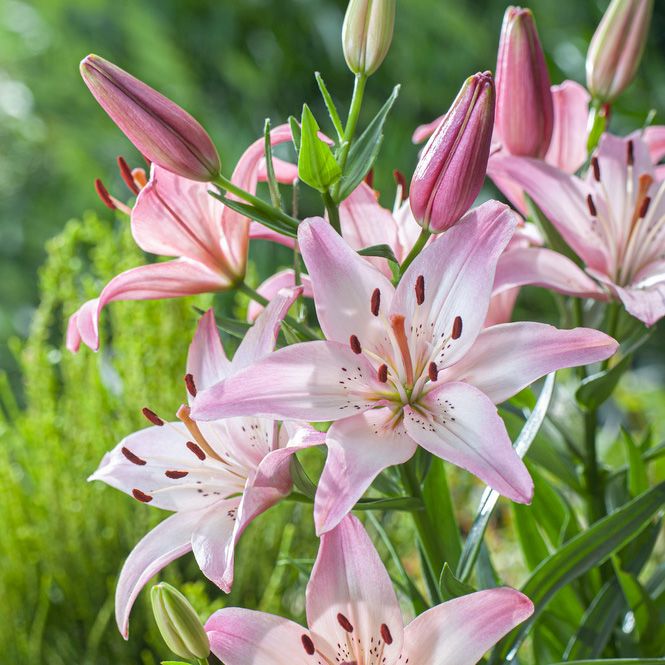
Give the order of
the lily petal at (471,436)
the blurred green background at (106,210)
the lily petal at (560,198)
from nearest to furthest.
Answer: the lily petal at (471,436), the lily petal at (560,198), the blurred green background at (106,210)

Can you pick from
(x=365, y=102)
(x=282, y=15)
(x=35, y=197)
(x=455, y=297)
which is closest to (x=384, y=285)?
(x=455, y=297)

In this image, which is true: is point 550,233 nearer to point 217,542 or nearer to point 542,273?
point 542,273

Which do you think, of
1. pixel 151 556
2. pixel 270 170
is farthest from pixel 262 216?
pixel 151 556

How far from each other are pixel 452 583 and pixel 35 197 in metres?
2.91

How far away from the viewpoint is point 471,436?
0.28 m

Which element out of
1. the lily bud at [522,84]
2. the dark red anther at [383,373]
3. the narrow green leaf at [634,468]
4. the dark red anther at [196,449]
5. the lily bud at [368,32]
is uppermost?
the lily bud at [368,32]

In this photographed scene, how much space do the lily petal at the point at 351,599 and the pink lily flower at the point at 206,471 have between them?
1.0 inches

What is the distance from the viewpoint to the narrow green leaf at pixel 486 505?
344mm

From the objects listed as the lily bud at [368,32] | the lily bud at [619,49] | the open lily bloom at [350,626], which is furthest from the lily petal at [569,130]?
the open lily bloom at [350,626]

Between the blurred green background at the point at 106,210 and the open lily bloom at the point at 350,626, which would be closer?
the open lily bloom at the point at 350,626

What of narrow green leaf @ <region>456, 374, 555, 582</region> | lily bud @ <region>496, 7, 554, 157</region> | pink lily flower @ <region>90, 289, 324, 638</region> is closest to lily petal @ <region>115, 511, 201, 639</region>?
pink lily flower @ <region>90, 289, 324, 638</region>

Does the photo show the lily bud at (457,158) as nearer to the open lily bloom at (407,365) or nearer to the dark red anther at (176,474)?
the open lily bloom at (407,365)

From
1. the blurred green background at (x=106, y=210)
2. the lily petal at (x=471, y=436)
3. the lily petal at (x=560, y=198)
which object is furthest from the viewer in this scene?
the blurred green background at (x=106, y=210)

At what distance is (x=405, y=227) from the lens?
0.37 metres
